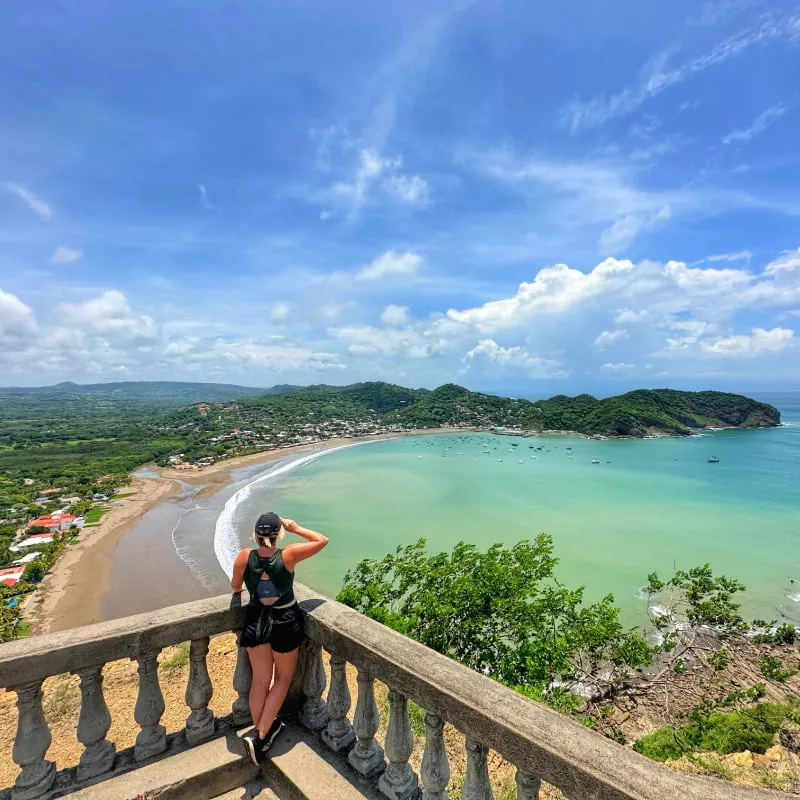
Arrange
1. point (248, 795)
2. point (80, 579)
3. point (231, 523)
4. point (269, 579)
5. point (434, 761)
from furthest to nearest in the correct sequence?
point (231, 523)
point (80, 579)
point (269, 579)
point (248, 795)
point (434, 761)

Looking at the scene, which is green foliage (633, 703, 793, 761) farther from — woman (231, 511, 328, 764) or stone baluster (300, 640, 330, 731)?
woman (231, 511, 328, 764)

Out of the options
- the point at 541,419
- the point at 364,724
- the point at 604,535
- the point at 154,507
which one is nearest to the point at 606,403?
the point at 541,419

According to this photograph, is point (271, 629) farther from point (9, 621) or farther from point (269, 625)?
point (9, 621)

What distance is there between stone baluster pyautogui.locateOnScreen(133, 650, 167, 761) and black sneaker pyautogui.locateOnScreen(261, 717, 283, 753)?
700mm

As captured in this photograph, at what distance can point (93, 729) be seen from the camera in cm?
293

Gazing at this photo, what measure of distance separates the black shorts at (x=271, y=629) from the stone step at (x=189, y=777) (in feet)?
2.32

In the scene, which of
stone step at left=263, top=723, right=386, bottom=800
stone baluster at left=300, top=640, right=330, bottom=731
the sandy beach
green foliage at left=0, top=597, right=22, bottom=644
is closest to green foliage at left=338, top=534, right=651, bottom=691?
stone baluster at left=300, top=640, right=330, bottom=731

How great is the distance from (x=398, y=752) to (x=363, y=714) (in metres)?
0.34

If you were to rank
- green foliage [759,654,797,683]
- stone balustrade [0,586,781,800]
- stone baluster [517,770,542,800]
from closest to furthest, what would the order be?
stone balustrade [0,586,781,800], stone baluster [517,770,542,800], green foliage [759,654,797,683]

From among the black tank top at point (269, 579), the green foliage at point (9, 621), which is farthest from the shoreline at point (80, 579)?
the black tank top at point (269, 579)

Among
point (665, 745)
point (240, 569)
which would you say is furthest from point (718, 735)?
point (240, 569)

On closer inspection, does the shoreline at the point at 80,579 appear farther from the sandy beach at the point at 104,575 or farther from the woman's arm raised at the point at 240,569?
the woman's arm raised at the point at 240,569

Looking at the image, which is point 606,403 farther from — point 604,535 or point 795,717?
point 795,717

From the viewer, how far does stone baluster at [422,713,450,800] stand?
2.54m
